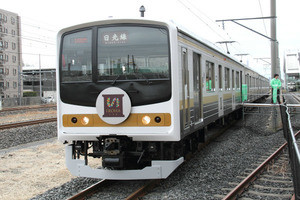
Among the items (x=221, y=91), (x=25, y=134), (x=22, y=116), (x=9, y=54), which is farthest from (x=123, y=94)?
(x=9, y=54)

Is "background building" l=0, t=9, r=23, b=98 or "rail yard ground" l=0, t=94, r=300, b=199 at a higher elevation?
"background building" l=0, t=9, r=23, b=98

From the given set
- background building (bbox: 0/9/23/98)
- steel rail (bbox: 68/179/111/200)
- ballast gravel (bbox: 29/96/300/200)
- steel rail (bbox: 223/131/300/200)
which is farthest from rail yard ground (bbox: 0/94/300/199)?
background building (bbox: 0/9/23/98)

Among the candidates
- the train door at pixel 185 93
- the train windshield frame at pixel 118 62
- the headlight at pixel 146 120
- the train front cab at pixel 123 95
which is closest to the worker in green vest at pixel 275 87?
the train door at pixel 185 93

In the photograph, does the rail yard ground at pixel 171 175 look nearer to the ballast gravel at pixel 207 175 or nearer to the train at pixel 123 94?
the ballast gravel at pixel 207 175

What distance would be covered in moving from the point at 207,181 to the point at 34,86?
2801 inches

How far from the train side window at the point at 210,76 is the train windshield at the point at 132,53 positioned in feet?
10.4

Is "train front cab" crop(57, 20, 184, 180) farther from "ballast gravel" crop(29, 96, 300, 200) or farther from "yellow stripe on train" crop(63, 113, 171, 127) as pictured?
"ballast gravel" crop(29, 96, 300, 200)

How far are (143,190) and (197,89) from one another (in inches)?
112

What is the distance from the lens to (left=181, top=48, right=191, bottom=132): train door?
6398 mm

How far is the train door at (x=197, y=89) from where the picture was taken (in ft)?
24.6

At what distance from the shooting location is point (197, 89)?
7.74 metres

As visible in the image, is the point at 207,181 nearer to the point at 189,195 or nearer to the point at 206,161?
the point at 189,195

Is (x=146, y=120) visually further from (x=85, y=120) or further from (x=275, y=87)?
(x=275, y=87)

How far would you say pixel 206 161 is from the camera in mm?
8008
